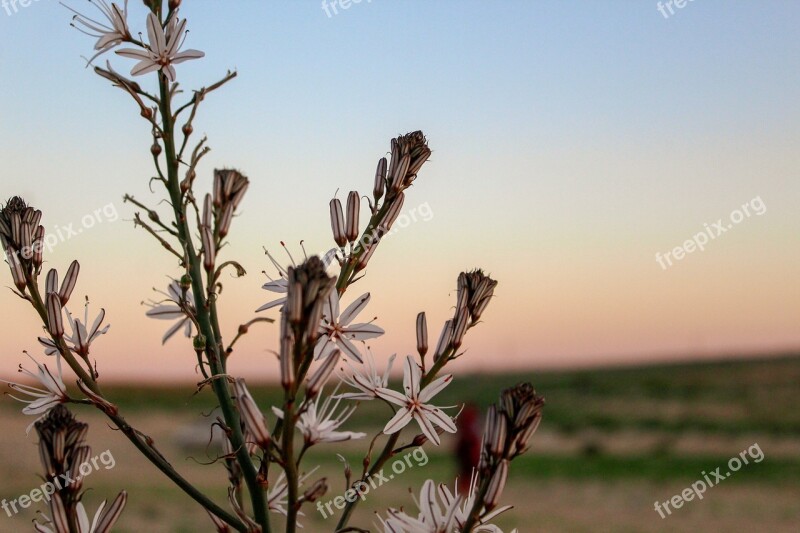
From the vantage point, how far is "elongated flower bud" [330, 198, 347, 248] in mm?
1574

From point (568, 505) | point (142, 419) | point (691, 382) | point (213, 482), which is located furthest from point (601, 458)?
point (142, 419)

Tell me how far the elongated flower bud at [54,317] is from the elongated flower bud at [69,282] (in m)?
0.04

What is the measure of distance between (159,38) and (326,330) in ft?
2.01

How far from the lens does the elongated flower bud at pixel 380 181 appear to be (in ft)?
5.40

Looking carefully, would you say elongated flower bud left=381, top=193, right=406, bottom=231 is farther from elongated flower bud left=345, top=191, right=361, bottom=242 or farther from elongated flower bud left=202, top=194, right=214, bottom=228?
elongated flower bud left=202, top=194, right=214, bottom=228

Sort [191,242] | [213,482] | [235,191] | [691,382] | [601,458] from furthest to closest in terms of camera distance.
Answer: [691,382] < [601,458] < [213,482] < [191,242] < [235,191]

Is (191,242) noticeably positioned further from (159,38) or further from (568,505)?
(568,505)

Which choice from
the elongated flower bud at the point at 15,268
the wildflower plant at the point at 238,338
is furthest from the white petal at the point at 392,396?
the elongated flower bud at the point at 15,268

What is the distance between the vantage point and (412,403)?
1510 mm

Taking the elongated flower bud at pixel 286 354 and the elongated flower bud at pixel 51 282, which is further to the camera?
the elongated flower bud at pixel 51 282

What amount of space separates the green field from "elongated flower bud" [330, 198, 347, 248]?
831cm

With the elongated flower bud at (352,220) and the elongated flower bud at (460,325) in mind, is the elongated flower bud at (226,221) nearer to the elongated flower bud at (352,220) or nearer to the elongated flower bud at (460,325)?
the elongated flower bud at (352,220)

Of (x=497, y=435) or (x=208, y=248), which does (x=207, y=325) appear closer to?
(x=208, y=248)

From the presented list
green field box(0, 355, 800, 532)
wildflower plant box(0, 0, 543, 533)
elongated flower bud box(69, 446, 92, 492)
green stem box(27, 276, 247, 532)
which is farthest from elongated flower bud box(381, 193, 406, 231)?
green field box(0, 355, 800, 532)
